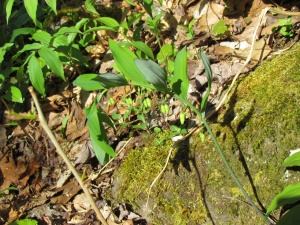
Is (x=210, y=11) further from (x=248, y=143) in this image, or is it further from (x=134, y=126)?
(x=248, y=143)

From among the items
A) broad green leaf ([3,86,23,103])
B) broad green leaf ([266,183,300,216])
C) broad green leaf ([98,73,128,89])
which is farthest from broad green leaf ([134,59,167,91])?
broad green leaf ([3,86,23,103])

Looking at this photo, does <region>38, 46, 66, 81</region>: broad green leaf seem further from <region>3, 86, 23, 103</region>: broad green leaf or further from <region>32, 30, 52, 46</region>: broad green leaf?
<region>3, 86, 23, 103</region>: broad green leaf

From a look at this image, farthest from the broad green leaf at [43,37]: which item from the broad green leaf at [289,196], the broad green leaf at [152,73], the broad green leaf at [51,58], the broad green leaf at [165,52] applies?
the broad green leaf at [289,196]

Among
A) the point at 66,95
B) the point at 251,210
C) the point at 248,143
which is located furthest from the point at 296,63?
the point at 66,95

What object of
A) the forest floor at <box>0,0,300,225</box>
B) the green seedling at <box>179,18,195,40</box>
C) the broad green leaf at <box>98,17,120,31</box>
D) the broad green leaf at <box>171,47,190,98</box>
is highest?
the broad green leaf at <box>171,47,190,98</box>

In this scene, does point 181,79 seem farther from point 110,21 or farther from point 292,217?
point 110,21

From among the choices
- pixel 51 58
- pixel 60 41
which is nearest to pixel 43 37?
pixel 60 41
